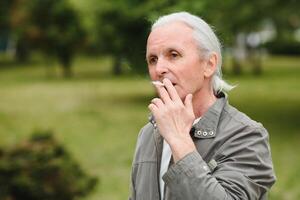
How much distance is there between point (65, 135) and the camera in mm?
14789

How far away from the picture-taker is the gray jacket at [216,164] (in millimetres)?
1934

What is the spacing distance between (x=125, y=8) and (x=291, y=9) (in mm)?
5092

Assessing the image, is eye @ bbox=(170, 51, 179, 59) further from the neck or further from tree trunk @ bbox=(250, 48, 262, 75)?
tree trunk @ bbox=(250, 48, 262, 75)

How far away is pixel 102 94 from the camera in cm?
2588

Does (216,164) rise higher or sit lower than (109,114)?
lower

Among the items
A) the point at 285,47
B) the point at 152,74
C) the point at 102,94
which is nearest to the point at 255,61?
the point at 285,47

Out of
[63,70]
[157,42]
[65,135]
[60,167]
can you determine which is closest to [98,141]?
[65,135]

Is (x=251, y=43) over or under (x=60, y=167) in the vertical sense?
over

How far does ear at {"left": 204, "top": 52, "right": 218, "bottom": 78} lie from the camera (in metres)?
2.20

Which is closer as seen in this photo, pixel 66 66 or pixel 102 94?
pixel 102 94

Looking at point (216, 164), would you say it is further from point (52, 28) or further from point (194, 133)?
point (52, 28)

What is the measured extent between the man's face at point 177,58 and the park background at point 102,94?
1.78ft

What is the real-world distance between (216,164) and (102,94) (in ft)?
78.5

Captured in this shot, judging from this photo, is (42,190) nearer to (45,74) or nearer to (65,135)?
(65,135)
